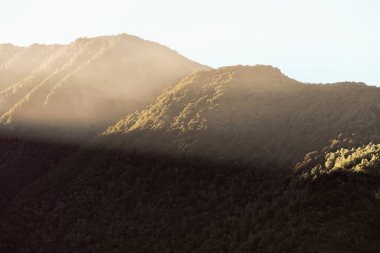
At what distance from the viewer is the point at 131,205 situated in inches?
1656

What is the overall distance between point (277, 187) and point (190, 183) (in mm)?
9470

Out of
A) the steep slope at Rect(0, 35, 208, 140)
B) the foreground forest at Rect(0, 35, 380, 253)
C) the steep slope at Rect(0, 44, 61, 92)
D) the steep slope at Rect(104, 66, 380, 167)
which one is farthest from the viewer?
the steep slope at Rect(0, 44, 61, 92)

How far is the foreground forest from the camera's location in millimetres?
28922

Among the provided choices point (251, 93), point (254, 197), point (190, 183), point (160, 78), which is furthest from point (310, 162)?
point (160, 78)

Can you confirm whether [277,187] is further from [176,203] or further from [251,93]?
[251,93]

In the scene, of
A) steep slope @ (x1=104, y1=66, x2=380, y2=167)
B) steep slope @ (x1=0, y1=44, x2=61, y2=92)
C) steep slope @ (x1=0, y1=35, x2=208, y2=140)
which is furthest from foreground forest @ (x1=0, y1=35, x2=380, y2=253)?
steep slope @ (x1=0, y1=44, x2=61, y2=92)

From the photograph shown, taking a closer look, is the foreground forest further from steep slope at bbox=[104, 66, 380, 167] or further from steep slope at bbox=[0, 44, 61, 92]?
steep slope at bbox=[0, 44, 61, 92]

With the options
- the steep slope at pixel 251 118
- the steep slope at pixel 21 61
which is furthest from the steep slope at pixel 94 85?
the steep slope at pixel 21 61

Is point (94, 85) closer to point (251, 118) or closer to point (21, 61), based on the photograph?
point (251, 118)

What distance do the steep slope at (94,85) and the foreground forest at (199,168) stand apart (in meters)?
0.46

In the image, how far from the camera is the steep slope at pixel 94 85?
72875 millimetres

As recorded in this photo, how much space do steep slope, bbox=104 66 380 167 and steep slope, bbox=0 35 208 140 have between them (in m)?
10.8

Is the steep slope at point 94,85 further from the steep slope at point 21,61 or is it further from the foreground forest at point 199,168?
the steep slope at point 21,61

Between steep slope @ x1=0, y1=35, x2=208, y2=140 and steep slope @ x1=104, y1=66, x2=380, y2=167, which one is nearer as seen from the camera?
steep slope @ x1=104, y1=66, x2=380, y2=167
